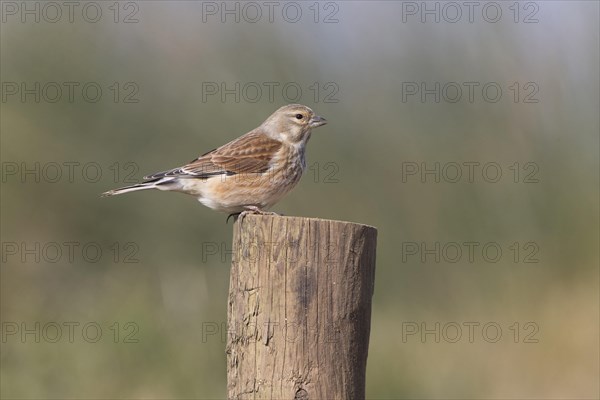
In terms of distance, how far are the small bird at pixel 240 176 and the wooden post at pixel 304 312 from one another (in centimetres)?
212

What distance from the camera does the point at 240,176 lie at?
243 inches

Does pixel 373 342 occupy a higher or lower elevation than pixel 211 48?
lower

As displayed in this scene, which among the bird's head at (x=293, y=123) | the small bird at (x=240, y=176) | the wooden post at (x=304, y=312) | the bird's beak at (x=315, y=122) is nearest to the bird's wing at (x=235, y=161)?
the small bird at (x=240, y=176)

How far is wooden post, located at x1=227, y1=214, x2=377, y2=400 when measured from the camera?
12.5 feet

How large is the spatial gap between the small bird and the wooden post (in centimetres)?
212

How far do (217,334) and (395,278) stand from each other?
225cm

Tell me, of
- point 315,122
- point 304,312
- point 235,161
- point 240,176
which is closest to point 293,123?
point 315,122

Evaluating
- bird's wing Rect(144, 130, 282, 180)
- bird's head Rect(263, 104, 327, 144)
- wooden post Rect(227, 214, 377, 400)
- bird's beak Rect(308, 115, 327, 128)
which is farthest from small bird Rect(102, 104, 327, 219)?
wooden post Rect(227, 214, 377, 400)

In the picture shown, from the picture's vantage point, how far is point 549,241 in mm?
8969

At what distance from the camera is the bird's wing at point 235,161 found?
624cm

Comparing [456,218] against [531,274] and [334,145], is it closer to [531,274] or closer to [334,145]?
[531,274]

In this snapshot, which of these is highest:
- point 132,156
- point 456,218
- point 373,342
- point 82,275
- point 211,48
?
point 211,48

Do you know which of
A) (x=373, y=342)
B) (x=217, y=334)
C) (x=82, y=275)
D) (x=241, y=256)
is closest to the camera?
(x=241, y=256)

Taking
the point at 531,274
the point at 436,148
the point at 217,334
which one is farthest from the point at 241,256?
the point at 436,148
